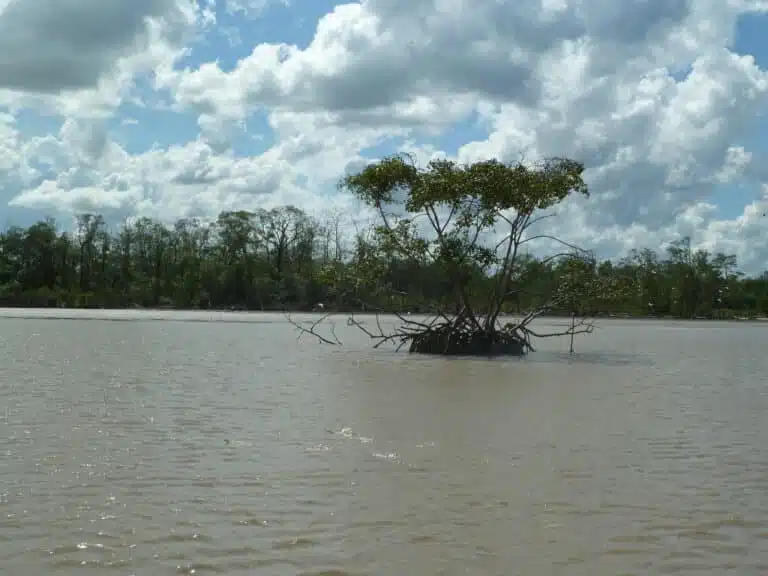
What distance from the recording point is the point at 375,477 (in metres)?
8.24

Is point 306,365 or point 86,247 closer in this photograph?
point 306,365

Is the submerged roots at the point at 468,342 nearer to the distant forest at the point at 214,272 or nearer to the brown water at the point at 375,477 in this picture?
the brown water at the point at 375,477

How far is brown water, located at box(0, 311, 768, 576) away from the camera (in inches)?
230

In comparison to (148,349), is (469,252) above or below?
above

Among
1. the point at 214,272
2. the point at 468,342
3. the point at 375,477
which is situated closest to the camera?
the point at 375,477

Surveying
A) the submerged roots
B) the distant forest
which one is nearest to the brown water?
the submerged roots

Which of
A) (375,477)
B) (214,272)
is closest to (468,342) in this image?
(375,477)

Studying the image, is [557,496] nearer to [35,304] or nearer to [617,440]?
[617,440]

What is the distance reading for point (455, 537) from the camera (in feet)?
20.6

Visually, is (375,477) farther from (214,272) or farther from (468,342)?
(214,272)

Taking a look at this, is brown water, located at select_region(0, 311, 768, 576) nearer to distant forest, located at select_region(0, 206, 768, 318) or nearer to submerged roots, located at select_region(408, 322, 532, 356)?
submerged roots, located at select_region(408, 322, 532, 356)

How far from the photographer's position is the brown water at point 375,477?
5832 mm

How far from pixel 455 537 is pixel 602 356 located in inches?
870

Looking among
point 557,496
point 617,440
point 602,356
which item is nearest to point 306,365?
point 602,356
